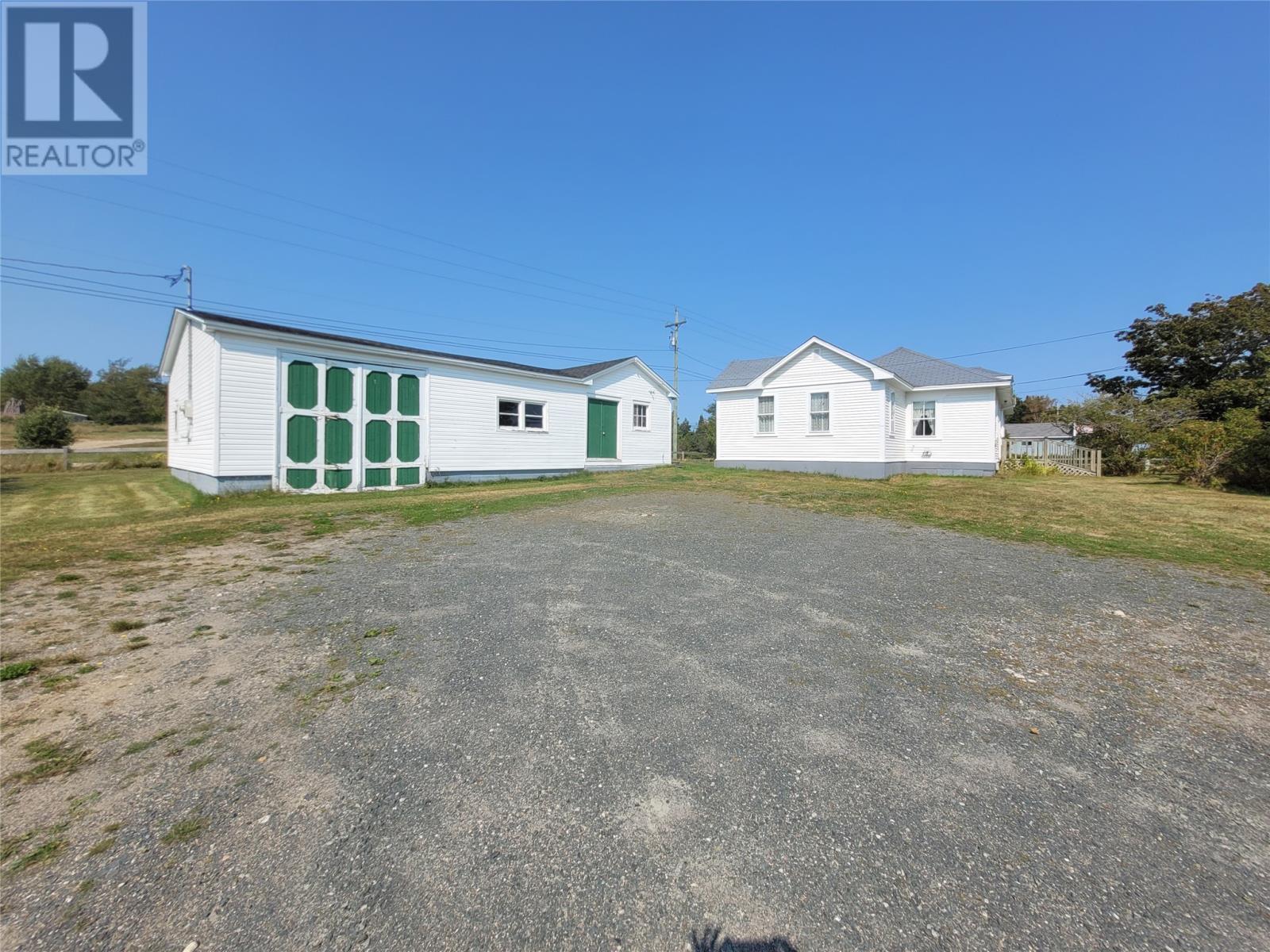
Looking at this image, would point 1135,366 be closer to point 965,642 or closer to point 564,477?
point 564,477

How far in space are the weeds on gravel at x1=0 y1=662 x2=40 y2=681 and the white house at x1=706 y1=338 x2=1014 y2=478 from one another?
19.4 meters

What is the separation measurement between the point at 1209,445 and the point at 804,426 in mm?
11393

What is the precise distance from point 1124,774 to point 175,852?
13.1ft

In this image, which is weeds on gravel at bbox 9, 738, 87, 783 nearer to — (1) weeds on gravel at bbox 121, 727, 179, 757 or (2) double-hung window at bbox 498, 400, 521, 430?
(1) weeds on gravel at bbox 121, 727, 179, 757

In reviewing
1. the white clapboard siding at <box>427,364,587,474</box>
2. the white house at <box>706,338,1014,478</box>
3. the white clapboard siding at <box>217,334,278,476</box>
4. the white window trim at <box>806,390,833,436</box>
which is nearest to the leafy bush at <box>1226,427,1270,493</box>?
the white house at <box>706,338,1014,478</box>

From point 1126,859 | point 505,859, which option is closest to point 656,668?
point 505,859

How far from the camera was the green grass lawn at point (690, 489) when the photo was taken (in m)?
7.05

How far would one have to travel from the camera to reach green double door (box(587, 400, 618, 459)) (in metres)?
19.9

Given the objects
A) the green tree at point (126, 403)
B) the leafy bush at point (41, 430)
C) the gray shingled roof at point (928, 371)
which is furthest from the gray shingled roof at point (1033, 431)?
the green tree at point (126, 403)

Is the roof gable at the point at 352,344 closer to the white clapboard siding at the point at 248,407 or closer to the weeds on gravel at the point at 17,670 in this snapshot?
the white clapboard siding at the point at 248,407

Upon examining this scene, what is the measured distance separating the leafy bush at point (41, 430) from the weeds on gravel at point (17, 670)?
1177 inches

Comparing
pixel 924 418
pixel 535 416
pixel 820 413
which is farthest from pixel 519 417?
pixel 924 418

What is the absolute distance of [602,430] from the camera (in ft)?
66.7

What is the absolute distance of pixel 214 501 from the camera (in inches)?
443
